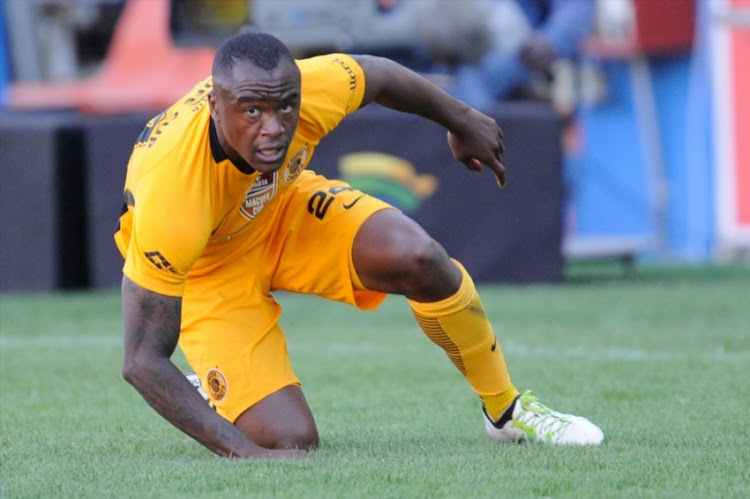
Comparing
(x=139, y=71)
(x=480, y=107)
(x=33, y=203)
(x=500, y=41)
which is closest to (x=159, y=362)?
(x=33, y=203)

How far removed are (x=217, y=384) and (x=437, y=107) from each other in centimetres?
124

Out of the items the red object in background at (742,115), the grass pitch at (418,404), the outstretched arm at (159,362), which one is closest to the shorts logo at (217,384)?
the grass pitch at (418,404)

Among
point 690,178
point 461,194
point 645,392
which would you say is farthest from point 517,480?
point 690,178

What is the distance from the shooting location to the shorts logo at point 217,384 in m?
4.54

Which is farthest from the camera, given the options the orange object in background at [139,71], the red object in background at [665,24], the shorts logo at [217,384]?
the red object in background at [665,24]

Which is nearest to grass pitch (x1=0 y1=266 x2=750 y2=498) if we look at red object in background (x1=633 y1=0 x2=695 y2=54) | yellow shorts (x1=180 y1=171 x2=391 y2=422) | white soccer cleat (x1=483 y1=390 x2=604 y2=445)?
white soccer cleat (x1=483 y1=390 x2=604 y2=445)

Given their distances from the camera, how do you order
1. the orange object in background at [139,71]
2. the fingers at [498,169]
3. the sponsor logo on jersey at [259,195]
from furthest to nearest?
1. the orange object in background at [139,71]
2. the fingers at [498,169]
3. the sponsor logo on jersey at [259,195]

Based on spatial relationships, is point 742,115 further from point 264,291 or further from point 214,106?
point 214,106

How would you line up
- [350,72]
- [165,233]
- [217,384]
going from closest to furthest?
[165,233] → [350,72] → [217,384]

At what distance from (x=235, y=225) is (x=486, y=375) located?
3.22 ft

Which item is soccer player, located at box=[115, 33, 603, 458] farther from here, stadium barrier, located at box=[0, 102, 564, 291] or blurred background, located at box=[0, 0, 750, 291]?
blurred background, located at box=[0, 0, 750, 291]

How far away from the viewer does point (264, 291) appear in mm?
4703

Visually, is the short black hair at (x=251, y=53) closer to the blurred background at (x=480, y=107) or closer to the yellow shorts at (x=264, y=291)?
the yellow shorts at (x=264, y=291)

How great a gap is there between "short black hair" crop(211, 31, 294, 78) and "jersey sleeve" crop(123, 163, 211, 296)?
1.23 ft
